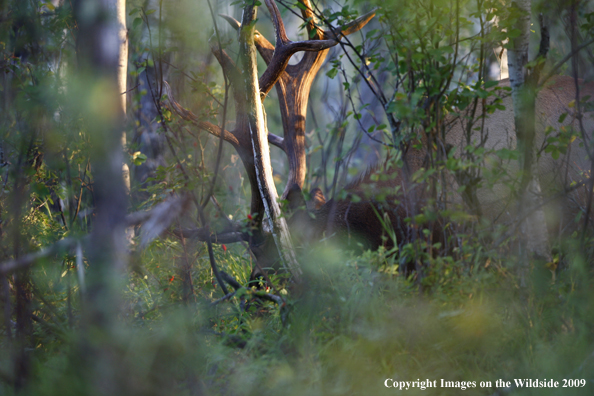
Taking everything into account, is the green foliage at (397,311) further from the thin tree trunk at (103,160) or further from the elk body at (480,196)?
the elk body at (480,196)

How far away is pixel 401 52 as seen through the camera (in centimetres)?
213

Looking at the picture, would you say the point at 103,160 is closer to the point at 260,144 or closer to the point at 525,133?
the point at 260,144

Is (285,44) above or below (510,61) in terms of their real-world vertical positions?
above

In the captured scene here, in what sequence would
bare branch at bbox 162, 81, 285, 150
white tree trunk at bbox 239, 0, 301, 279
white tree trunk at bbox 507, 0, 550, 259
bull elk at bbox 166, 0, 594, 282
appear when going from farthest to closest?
bare branch at bbox 162, 81, 285, 150 → bull elk at bbox 166, 0, 594, 282 → white tree trunk at bbox 239, 0, 301, 279 → white tree trunk at bbox 507, 0, 550, 259

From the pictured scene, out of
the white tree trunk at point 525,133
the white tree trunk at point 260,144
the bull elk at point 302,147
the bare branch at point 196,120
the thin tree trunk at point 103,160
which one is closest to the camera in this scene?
the thin tree trunk at point 103,160

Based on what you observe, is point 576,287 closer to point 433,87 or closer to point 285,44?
point 433,87

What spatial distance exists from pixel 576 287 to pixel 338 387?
1448mm

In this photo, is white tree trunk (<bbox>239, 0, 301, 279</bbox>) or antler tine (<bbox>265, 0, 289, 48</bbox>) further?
antler tine (<bbox>265, 0, 289, 48</bbox>)

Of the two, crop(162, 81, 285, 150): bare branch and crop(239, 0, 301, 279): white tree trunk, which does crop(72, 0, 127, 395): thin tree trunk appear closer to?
crop(239, 0, 301, 279): white tree trunk

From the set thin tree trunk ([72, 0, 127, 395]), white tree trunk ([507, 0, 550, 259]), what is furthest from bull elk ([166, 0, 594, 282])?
thin tree trunk ([72, 0, 127, 395])

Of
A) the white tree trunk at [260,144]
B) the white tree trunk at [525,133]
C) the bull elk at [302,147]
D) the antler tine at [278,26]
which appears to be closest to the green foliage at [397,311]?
the white tree trunk at [525,133]

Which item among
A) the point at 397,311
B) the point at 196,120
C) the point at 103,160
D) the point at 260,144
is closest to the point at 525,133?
the point at 397,311

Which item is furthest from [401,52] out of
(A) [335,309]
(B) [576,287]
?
(B) [576,287]

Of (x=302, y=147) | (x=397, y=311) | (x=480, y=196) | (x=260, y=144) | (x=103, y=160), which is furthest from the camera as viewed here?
(x=302, y=147)
